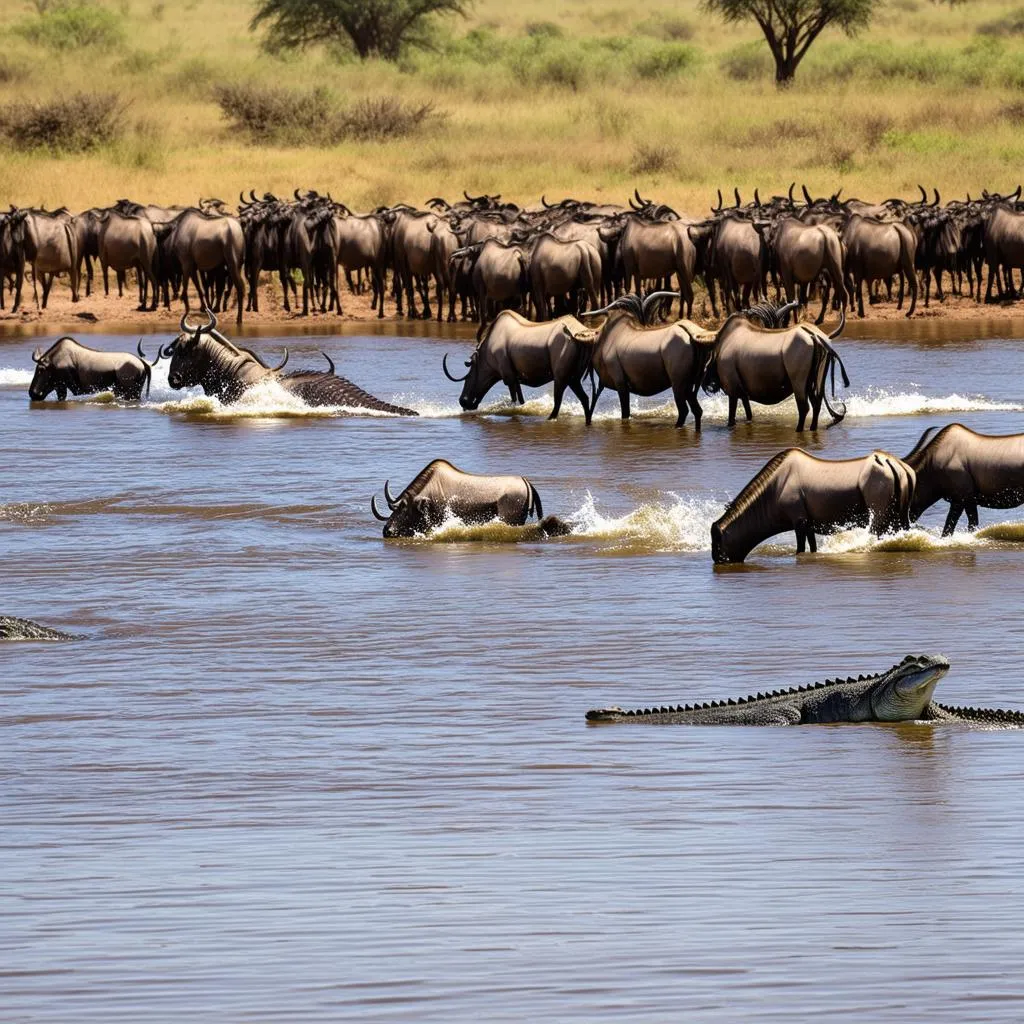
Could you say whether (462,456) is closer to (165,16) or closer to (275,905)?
(275,905)

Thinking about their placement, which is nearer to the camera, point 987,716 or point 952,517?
point 987,716

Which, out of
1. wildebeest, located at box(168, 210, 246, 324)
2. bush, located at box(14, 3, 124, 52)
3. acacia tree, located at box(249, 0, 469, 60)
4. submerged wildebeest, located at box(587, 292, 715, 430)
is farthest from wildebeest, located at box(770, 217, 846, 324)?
bush, located at box(14, 3, 124, 52)

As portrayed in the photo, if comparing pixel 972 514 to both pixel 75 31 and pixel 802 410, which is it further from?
pixel 75 31

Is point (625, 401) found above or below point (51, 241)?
below

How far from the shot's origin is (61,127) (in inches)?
1773

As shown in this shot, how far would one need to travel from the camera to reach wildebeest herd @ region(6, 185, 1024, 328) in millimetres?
27516

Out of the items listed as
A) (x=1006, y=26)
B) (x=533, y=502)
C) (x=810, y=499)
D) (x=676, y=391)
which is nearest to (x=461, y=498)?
(x=533, y=502)

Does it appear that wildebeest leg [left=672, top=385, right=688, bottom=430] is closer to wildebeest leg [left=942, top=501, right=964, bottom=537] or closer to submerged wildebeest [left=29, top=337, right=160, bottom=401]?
submerged wildebeest [left=29, top=337, right=160, bottom=401]

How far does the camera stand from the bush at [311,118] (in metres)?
48.5

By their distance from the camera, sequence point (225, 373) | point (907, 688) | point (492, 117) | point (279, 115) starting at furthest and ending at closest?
point (492, 117) → point (279, 115) → point (225, 373) → point (907, 688)

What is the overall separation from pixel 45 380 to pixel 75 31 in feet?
167

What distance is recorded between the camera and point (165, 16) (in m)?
85.9

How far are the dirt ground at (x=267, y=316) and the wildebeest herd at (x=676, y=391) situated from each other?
3.97 metres

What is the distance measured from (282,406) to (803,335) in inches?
208
